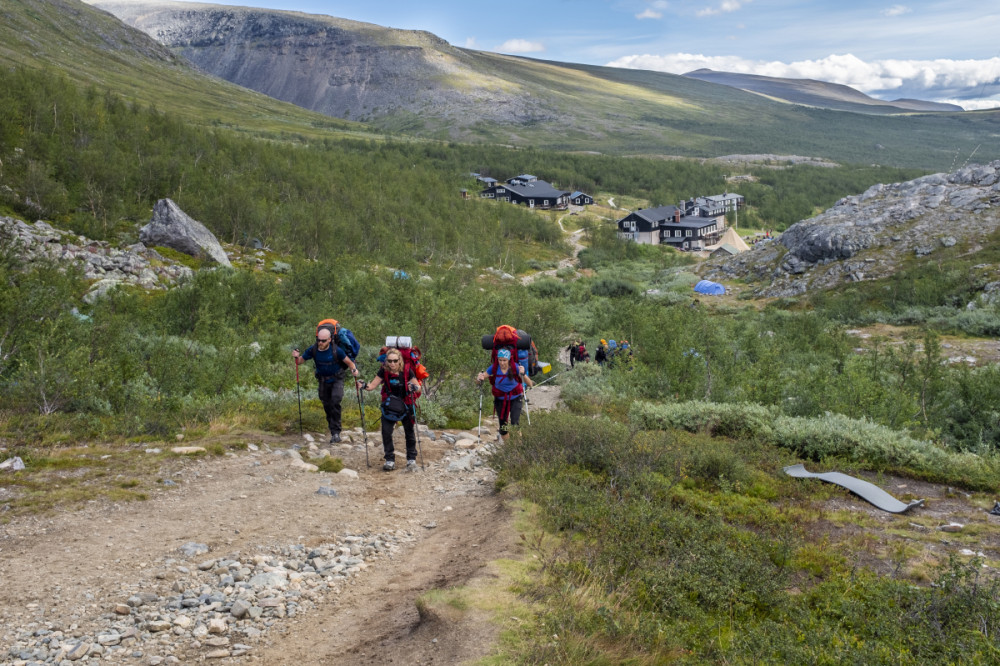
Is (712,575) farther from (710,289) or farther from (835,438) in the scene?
(710,289)

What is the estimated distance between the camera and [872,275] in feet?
117

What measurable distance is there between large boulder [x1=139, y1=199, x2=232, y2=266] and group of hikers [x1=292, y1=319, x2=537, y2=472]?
24004 mm

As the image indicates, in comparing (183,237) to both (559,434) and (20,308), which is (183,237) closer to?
(20,308)

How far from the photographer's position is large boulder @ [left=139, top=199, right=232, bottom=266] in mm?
30547

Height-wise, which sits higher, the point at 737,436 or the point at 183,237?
the point at 183,237

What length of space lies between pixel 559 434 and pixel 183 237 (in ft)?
94.5

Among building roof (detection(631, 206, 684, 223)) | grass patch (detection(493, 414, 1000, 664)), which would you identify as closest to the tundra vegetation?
grass patch (detection(493, 414, 1000, 664))

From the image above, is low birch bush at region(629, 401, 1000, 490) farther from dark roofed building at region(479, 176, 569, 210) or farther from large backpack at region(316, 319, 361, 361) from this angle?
dark roofed building at region(479, 176, 569, 210)

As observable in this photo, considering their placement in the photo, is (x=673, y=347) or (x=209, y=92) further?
(x=209, y=92)

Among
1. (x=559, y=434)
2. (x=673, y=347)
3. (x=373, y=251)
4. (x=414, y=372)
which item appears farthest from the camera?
(x=373, y=251)

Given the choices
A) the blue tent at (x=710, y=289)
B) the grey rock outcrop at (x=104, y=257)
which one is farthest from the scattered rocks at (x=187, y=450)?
the blue tent at (x=710, y=289)

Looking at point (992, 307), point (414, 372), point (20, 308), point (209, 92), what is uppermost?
point (209, 92)

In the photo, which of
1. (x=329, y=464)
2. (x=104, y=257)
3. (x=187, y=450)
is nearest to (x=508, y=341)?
(x=329, y=464)

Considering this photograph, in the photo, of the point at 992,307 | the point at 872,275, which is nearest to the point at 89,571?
the point at 992,307
